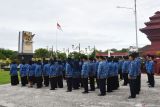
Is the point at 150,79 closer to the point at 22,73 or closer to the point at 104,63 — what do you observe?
the point at 104,63

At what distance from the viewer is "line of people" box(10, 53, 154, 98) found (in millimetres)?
16402

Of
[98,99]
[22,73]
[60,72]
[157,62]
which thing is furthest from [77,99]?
[157,62]

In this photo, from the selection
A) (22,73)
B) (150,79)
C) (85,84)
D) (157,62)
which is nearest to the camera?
(85,84)

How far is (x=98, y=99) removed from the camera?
53.1ft

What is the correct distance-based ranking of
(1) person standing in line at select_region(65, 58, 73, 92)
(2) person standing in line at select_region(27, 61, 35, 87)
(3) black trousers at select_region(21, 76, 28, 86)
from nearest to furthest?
(1) person standing in line at select_region(65, 58, 73, 92), (2) person standing in line at select_region(27, 61, 35, 87), (3) black trousers at select_region(21, 76, 28, 86)

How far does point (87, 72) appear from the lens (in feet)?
61.6

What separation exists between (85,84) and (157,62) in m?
15.5

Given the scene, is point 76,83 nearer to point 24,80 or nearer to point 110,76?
point 110,76

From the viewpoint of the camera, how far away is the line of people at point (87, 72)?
16.4 m

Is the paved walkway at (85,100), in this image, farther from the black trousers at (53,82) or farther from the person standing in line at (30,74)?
the person standing in line at (30,74)

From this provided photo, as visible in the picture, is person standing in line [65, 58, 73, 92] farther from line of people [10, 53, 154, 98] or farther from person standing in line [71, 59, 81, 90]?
person standing in line [71, 59, 81, 90]

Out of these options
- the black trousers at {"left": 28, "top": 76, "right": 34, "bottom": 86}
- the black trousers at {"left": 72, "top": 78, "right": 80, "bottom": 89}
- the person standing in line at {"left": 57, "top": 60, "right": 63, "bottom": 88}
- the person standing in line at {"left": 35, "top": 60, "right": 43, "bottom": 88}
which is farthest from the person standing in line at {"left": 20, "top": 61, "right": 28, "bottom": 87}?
the black trousers at {"left": 72, "top": 78, "right": 80, "bottom": 89}

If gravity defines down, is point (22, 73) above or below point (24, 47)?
below

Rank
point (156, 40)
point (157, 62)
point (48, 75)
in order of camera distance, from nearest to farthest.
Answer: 1. point (48, 75)
2. point (157, 62)
3. point (156, 40)
